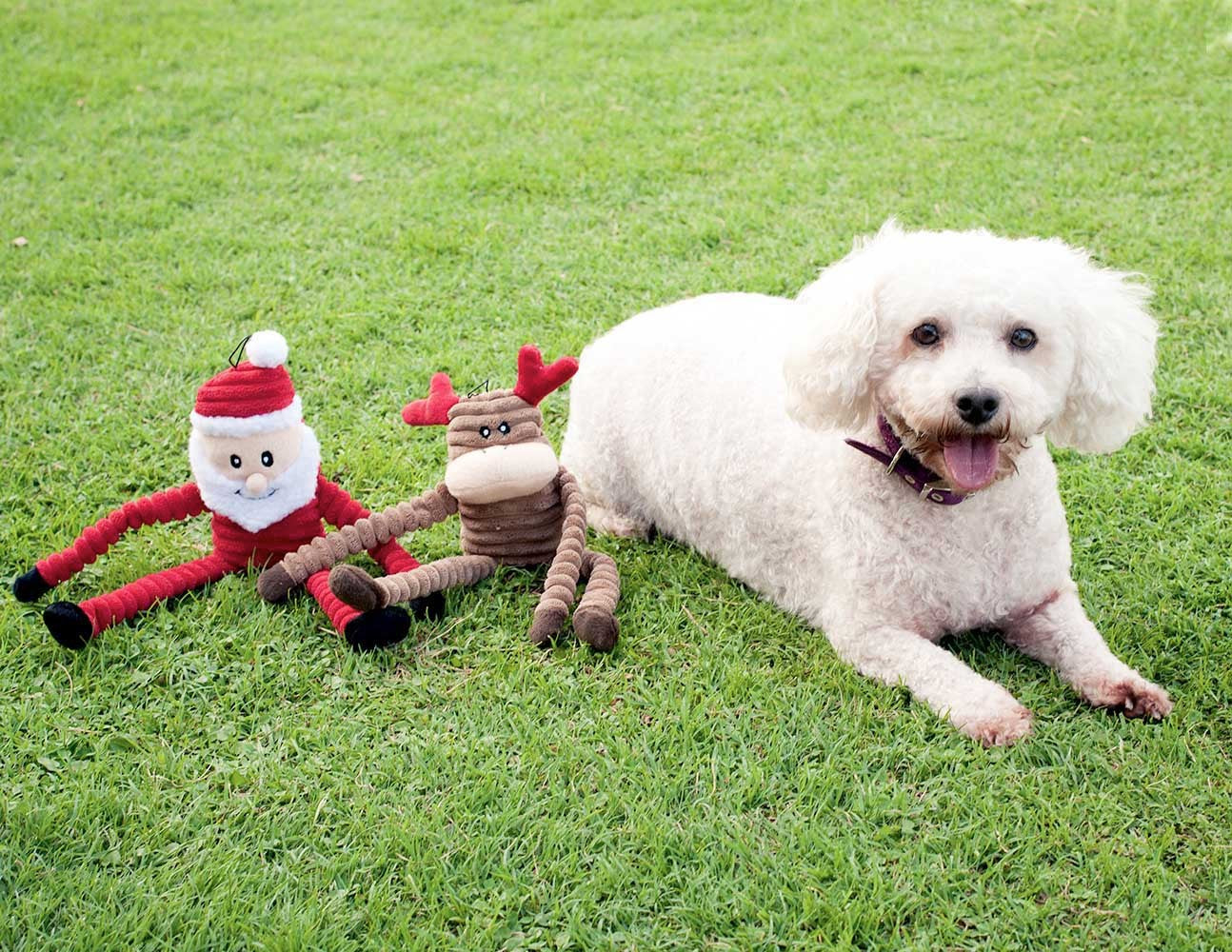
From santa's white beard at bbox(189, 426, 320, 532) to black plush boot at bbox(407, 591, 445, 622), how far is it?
1.40ft

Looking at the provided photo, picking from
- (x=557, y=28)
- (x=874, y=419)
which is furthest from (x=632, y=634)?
(x=557, y=28)

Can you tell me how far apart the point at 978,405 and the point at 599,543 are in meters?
1.47

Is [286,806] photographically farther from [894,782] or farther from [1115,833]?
[1115,833]

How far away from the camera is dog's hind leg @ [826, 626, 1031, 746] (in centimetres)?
270

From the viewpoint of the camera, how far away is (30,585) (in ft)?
10.5

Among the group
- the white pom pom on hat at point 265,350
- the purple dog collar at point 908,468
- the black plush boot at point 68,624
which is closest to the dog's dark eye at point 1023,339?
the purple dog collar at point 908,468

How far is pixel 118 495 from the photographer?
3.82 m

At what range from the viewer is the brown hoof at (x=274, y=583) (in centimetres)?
319

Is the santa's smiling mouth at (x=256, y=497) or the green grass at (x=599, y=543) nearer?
the green grass at (x=599, y=543)

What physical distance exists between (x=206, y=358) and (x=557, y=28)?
14.8 ft

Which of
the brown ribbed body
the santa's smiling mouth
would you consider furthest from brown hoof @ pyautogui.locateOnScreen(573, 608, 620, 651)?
the santa's smiling mouth

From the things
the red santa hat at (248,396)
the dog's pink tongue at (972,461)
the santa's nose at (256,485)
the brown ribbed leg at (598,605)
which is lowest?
the brown ribbed leg at (598,605)

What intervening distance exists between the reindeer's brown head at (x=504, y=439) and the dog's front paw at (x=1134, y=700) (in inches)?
60.5

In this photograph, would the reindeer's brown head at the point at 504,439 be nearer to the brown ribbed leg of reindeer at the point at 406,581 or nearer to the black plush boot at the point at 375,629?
the brown ribbed leg of reindeer at the point at 406,581
